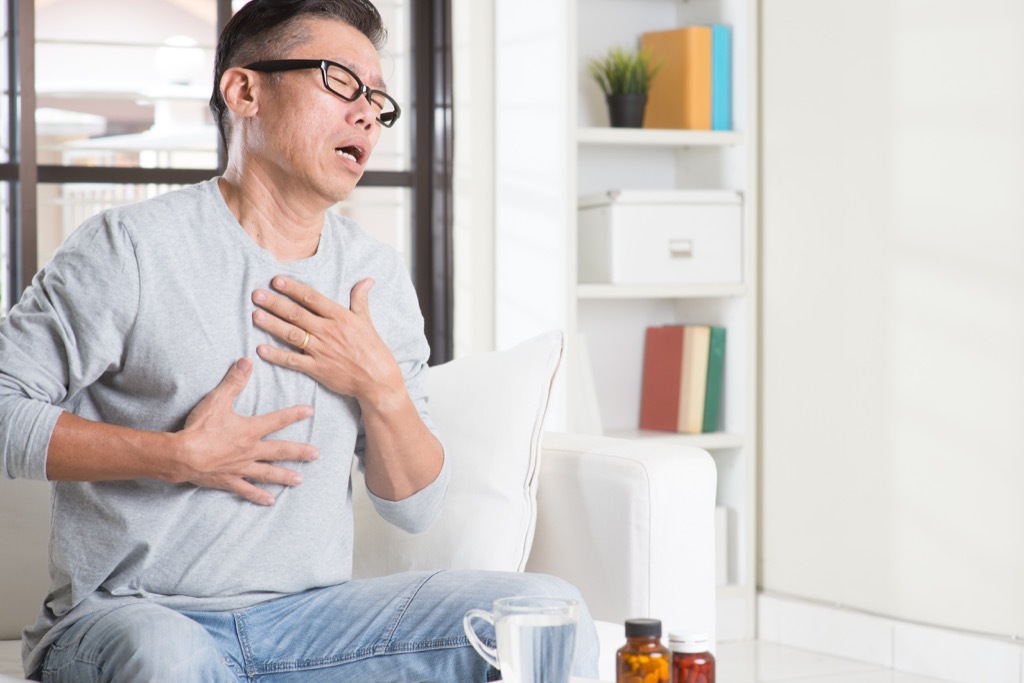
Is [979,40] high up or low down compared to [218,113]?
up

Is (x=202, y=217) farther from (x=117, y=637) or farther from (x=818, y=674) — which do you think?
(x=818, y=674)

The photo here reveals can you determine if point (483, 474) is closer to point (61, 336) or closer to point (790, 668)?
→ point (61, 336)

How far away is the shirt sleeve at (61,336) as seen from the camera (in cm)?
144

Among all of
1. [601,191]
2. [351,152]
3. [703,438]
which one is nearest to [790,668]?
[703,438]

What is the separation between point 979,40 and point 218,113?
5.70ft

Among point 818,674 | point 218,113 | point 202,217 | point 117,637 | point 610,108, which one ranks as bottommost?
point 818,674

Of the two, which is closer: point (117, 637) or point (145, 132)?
point (117, 637)

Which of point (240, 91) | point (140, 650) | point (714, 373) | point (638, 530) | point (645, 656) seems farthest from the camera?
point (714, 373)

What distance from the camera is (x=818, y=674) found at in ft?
9.71

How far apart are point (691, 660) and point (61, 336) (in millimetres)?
785

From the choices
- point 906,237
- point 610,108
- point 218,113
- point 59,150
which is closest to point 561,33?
point 610,108

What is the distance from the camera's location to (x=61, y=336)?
1.48 metres

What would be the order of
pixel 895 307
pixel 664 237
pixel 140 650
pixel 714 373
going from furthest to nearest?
pixel 714 373, pixel 664 237, pixel 895 307, pixel 140 650

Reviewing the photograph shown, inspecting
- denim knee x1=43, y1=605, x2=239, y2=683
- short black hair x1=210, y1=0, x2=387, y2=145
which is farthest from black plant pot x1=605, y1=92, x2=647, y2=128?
denim knee x1=43, y1=605, x2=239, y2=683
